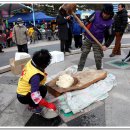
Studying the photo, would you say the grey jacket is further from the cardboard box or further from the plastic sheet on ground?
the plastic sheet on ground

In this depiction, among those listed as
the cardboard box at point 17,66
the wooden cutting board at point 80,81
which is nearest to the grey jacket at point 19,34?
the cardboard box at point 17,66

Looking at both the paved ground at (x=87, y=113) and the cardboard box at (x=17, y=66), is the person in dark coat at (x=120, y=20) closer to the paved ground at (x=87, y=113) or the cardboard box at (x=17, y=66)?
the paved ground at (x=87, y=113)

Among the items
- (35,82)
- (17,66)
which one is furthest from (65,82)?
(17,66)

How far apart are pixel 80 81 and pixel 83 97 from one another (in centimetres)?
49

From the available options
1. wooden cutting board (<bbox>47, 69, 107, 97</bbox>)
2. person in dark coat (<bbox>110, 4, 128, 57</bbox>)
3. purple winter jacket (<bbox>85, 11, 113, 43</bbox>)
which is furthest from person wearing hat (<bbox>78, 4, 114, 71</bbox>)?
person in dark coat (<bbox>110, 4, 128, 57</bbox>)

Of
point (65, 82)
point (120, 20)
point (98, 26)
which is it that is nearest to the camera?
point (65, 82)

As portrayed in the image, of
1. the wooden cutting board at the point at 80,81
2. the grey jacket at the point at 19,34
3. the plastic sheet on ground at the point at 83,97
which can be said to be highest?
the grey jacket at the point at 19,34

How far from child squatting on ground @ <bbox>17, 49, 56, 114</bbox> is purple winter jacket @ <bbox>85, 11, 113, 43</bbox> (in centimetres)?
183

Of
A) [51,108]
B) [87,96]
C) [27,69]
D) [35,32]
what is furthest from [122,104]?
[35,32]

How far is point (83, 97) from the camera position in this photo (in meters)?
3.64

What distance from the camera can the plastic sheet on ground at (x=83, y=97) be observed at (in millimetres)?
3383

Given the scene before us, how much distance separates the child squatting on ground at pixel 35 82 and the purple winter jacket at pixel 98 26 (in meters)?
1.83

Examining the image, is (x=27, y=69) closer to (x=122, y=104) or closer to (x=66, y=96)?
(x=66, y=96)

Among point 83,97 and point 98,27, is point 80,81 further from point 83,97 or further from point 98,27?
point 98,27
